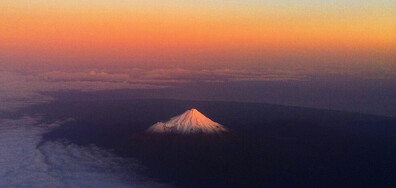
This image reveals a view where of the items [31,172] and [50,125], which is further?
[50,125]

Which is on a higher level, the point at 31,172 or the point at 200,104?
the point at 200,104

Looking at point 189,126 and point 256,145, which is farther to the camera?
point 189,126

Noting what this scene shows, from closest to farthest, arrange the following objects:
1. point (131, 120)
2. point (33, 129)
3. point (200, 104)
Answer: point (33, 129), point (131, 120), point (200, 104)

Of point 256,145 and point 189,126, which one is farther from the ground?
point 189,126

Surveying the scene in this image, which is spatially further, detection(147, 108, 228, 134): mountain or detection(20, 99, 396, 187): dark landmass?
detection(147, 108, 228, 134): mountain

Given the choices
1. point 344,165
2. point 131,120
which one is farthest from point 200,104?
point 344,165

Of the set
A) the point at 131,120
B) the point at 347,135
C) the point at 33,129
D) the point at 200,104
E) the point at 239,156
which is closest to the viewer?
the point at 239,156

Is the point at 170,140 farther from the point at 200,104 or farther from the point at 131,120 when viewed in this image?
the point at 200,104

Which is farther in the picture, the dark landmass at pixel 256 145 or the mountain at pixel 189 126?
the mountain at pixel 189 126
